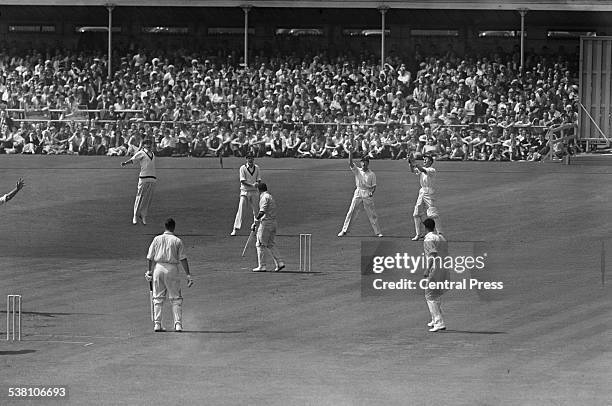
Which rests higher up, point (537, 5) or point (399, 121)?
point (537, 5)

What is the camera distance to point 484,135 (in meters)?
38.2

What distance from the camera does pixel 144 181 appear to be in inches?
1129

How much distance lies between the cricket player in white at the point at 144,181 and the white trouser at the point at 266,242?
17.5 feet

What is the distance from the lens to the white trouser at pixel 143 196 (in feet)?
94.0

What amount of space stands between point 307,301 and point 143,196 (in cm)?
820

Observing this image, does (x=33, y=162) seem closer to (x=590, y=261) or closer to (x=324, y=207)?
(x=324, y=207)

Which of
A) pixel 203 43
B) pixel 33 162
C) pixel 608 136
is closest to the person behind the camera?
pixel 33 162

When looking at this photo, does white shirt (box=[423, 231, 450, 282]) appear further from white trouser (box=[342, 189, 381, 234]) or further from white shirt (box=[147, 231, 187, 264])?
white trouser (box=[342, 189, 381, 234])

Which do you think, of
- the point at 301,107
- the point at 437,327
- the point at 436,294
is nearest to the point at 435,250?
the point at 436,294

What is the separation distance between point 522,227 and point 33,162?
15273mm

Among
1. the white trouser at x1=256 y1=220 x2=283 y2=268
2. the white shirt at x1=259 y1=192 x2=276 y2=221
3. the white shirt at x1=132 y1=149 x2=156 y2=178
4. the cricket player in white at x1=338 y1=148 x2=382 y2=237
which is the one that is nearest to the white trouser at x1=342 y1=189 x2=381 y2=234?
the cricket player in white at x1=338 y1=148 x2=382 y2=237

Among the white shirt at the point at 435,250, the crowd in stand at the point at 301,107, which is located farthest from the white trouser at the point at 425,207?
the crowd in stand at the point at 301,107

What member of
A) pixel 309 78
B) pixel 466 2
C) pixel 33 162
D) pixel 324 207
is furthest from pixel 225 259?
pixel 466 2

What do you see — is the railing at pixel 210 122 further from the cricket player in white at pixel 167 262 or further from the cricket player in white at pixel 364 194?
the cricket player in white at pixel 167 262
